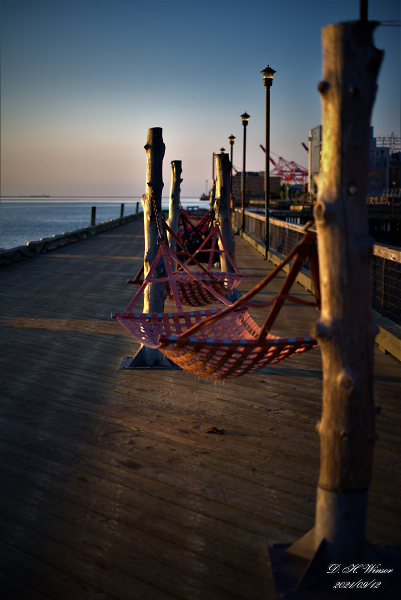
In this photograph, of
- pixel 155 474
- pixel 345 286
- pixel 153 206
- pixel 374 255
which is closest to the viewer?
pixel 345 286

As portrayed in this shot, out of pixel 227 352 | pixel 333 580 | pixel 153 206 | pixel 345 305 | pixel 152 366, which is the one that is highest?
pixel 153 206

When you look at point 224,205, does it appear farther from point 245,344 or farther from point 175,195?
point 245,344

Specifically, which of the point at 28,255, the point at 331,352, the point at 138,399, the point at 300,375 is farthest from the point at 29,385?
the point at 28,255

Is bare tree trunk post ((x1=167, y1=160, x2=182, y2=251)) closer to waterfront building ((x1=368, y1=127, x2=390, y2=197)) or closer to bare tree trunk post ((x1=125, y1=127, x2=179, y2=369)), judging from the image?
bare tree trunk post ((x1=125, y1=127, x2=179, y2=369))

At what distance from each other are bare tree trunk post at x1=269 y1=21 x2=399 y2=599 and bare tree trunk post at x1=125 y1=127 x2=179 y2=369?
2.67 meters

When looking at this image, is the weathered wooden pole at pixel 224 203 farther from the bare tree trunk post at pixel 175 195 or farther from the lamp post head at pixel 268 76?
the lamp post head at pixel 268 76

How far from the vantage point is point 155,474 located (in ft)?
8.63

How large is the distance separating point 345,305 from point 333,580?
105cm

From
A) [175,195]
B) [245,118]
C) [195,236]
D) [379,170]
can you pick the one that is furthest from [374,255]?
[379,170]

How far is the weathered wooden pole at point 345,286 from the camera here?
5.52 ft

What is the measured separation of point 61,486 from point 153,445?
621mm

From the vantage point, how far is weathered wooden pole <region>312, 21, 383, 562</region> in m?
1.68

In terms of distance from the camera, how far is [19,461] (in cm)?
276

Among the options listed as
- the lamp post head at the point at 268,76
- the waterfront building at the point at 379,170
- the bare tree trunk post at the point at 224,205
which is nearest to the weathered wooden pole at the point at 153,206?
the bare tree trunk post at the point at 224,205
